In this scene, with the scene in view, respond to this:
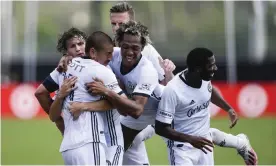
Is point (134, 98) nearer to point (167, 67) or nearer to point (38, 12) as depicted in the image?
point (167, 67)

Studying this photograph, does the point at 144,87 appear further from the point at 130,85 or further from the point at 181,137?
the point at 181,137

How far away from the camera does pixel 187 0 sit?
25266 millimetres

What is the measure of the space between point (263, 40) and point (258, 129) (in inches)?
216

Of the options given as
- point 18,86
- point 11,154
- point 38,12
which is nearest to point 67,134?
point 11,154

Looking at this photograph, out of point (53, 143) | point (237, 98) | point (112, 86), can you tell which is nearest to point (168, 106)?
point (112, 86)

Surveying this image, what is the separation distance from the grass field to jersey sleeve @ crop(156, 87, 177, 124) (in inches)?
227

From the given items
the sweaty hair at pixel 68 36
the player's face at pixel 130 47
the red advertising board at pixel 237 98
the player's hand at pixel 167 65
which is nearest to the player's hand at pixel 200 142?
the player's hand at pixel 167 65

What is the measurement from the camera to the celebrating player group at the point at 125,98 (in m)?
6.80

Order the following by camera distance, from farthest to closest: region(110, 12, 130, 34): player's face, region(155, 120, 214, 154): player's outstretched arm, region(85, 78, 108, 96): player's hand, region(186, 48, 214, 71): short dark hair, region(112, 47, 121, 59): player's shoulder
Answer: region(110, 12, 130, 34): player's face → region(112, 47, 121, 59): player's shoulder → region(186, 48, 214, 71): short dark hair → region(155, 120, 214, 154): player's outstretched arm → region(85, 78, 108, 96): player's hand

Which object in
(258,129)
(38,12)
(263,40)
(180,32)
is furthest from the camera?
(38,12)

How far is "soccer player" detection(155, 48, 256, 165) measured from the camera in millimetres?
7574

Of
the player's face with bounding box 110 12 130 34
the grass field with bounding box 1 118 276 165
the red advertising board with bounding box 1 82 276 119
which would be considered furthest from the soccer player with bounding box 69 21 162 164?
the red advertising board with bounding box 1 82 276 119

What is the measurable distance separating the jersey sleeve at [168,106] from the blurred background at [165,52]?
21.7 feet

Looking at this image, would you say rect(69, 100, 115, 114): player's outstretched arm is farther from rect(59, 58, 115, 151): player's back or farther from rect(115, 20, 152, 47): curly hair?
rect(115, 20, 152, 47): curly hair
